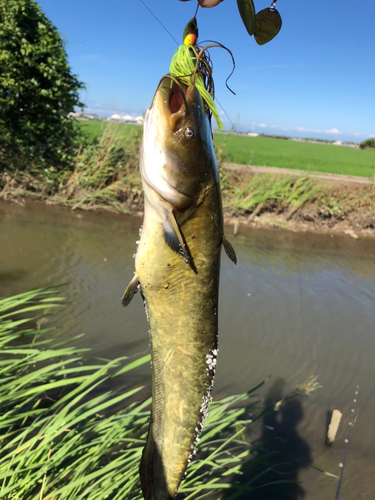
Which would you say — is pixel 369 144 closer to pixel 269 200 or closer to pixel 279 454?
pixel 269 200

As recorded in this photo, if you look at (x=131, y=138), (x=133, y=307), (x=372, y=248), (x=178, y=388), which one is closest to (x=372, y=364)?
(x=133, y=307)

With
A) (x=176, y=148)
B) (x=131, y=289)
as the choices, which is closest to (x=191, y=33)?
(x=176, y=148)

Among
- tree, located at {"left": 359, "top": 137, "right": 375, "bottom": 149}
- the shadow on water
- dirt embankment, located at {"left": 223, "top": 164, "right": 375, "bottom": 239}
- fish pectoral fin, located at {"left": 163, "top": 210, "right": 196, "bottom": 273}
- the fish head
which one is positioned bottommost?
the shadow on water

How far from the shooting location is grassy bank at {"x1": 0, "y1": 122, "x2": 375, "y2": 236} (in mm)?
10000

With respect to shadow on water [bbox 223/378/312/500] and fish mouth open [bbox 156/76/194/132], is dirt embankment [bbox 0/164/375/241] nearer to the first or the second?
shadow on water [bbox 223/378/312/500]

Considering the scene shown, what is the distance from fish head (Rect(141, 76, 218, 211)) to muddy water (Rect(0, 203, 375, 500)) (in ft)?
6.94

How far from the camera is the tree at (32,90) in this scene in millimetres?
8156

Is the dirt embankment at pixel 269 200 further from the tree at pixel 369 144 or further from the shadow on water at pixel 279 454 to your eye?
the tree at pixel 369 144

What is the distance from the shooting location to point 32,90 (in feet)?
28.5

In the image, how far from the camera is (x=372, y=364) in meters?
5.29

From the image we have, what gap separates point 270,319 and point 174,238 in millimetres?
5344

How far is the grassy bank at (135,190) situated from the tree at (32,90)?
52cm

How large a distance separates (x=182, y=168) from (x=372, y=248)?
11.0m

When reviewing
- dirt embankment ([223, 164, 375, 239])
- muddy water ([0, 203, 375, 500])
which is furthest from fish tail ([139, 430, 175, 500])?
dirt embankment ([223, 164, 375, 239])
